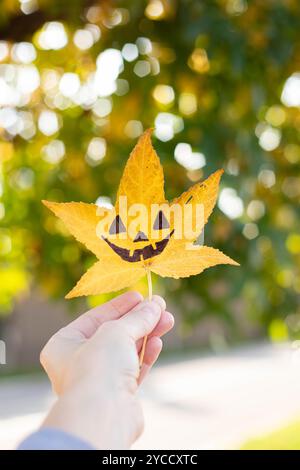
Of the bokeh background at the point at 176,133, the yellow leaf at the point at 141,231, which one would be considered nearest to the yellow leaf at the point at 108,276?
the yellow leaf at the point at 141,231

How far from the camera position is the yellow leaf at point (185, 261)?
0.36 m

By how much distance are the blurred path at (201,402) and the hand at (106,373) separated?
7.16ft

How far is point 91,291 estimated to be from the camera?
1.16 ft

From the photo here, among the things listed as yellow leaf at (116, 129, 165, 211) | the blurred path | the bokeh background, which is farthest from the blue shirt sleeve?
the blurred path

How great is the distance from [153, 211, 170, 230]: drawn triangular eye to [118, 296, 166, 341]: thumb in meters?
0.04

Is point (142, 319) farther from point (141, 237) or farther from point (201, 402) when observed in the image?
point (201, 402)

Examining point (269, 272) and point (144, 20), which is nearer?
point (144, 20)

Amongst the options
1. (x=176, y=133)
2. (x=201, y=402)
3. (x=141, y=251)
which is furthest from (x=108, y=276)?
(x=201, y=402)

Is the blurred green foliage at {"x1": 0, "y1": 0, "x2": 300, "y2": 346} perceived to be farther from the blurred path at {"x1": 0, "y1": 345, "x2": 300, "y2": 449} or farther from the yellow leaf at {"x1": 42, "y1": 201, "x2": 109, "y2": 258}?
the blurred path at {"x1": 0, "y1": 345, "x2": 300, "y2": 449}


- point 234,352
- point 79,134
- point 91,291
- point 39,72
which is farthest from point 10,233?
point 234,352

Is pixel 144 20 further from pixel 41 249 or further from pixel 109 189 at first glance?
pixel 41 249

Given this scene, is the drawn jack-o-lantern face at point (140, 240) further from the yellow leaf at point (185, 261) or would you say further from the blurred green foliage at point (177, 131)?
the blurred green foliage at point (177, 131)

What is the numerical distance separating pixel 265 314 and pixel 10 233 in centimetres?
56

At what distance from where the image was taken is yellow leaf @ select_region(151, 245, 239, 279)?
1.18ft
